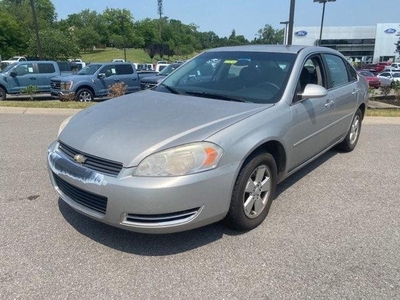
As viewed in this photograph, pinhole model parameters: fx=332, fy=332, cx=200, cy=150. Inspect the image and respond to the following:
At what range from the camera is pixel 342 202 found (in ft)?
11.9

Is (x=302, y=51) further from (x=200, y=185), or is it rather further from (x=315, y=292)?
(x=315, y=292)

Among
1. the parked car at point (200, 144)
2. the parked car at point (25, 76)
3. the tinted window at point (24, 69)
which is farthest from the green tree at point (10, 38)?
the parked car at point (200, 144)

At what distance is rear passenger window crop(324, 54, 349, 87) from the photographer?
432 centimetres

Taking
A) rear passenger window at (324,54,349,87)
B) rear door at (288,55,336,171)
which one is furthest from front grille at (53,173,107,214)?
rear passenger window at (324,54,349,87)

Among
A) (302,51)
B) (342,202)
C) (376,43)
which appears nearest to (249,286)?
(342,202)

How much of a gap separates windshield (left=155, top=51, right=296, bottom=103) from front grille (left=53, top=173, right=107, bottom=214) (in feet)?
5.07

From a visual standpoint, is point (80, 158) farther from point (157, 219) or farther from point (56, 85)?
point (56, 85)

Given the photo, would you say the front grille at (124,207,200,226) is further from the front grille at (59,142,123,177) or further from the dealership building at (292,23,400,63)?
the dealership building at (292,23,400,63)

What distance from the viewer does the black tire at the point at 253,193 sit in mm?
2732

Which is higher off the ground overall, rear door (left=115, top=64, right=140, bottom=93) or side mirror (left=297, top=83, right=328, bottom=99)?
side mirror (left=297, top=83, right=328, bottom=99)

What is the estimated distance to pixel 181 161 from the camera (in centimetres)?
244

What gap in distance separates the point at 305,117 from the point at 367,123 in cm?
530

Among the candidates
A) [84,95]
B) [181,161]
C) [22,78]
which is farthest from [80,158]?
[22,78]

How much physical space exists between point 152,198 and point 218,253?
2.50ft
